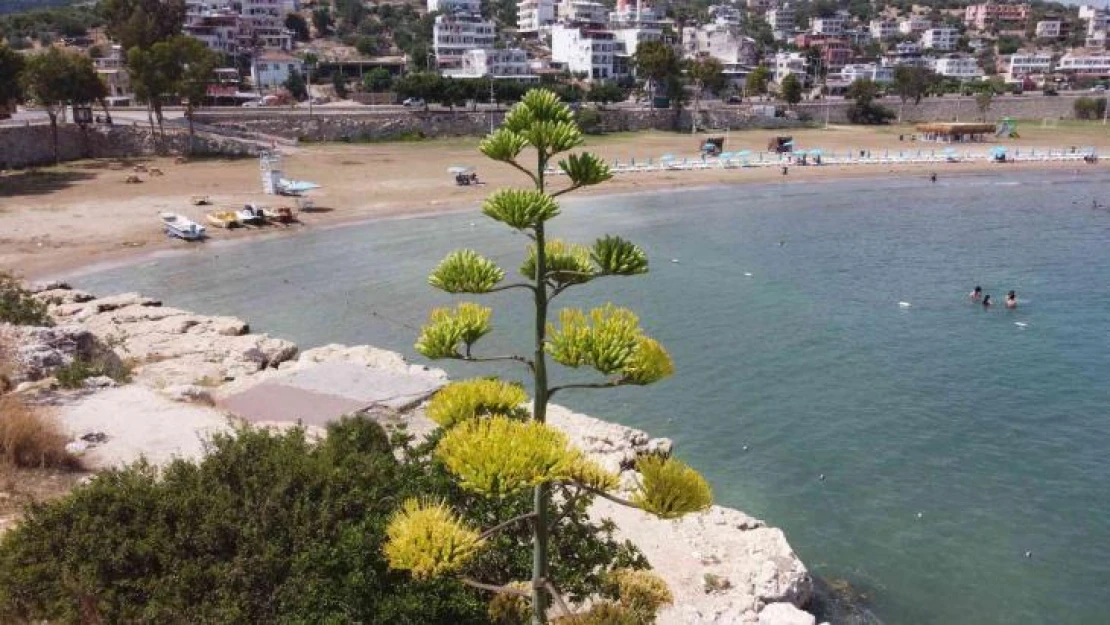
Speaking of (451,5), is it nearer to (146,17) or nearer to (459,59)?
(459,59)

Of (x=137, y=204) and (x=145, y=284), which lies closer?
(x=145, y=284)

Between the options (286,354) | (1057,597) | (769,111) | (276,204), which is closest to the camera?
(1057,597)

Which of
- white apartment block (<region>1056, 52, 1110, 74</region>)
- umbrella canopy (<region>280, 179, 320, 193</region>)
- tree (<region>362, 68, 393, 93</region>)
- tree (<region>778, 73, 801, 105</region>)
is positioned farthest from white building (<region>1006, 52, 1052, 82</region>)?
umbrella canopy (<region>280, 179, 320, 193</region>)

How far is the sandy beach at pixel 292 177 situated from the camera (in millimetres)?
40406

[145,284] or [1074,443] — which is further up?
[145,284]

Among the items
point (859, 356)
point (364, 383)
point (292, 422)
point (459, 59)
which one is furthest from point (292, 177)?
point (459, 59)

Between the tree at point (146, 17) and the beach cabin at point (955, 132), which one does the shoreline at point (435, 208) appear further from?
the tree at point (146, 17)

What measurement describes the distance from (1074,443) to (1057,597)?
733 centimetres

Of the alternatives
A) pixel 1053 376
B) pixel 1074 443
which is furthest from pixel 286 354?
pixel 1053 376

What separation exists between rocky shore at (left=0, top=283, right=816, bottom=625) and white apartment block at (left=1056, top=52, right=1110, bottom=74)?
199 meters

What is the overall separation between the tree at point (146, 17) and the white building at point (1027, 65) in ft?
544

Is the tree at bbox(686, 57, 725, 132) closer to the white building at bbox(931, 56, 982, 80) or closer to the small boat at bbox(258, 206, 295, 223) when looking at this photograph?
the small boat at bbox(258, 206, 295, 223)

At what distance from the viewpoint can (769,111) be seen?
361 ft

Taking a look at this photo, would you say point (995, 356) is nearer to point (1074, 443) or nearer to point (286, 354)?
point (1074, 443)
